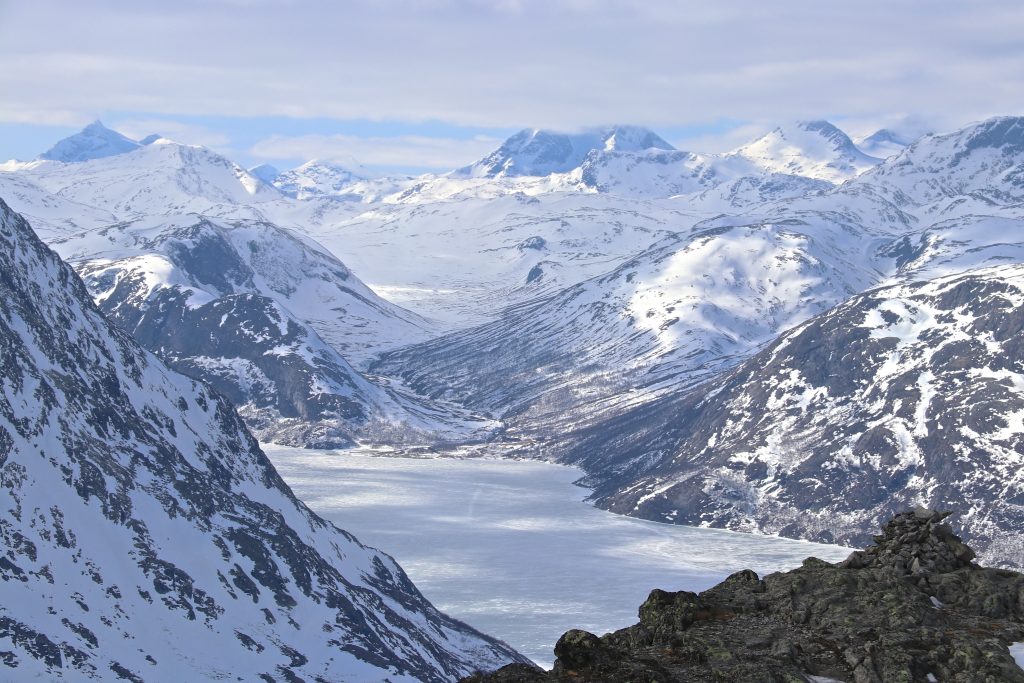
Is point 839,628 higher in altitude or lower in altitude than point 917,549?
lower

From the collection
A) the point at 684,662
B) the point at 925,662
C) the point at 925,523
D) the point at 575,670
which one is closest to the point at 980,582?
the point at 925,523

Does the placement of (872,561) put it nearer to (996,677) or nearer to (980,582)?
(980,582)

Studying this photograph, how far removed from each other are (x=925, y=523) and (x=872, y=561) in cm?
317

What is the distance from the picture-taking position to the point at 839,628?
5856 cm

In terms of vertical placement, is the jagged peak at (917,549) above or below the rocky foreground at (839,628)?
above

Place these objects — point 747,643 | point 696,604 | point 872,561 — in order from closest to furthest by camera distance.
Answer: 1. point 747,643
2. point 696,604
3. point 872,561

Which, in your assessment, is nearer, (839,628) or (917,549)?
(839,628)

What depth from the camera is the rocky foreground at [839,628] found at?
53.9 meters

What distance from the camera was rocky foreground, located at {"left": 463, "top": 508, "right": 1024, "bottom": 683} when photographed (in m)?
53.9

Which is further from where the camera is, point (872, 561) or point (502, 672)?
point (872, 561)

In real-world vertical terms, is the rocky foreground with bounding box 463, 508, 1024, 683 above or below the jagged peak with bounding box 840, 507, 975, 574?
below

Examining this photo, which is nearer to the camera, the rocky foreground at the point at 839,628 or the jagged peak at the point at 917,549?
the rocky foreground at the point at 839,628

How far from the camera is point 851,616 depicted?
59.3 metres

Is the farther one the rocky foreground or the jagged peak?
the jagged peak
